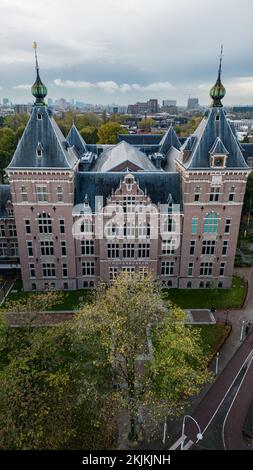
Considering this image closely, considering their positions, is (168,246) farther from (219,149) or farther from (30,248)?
(30,248)

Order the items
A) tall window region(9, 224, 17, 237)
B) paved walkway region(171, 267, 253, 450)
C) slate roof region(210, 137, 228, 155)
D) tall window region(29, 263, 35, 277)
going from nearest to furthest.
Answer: paved walkway region(171, 267, 253, 450) < slate roof region(210, 137, 228, 155) < tall window region(29, 263, 35, 277) < tall window region(9, 224, 17, 237)

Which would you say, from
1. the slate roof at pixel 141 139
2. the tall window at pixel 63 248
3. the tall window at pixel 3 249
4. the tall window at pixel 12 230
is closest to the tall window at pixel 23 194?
the tall window at pixel 63 248

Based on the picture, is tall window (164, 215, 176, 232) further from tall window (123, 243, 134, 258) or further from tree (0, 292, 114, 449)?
tree (0, 292, 114, 449)

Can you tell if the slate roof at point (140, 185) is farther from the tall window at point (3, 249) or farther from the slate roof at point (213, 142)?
the tall window at point (3, 249)

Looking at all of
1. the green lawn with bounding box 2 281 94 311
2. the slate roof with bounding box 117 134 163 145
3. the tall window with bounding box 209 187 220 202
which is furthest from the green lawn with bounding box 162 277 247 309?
the slate roof with bounding box 117 134 163 145

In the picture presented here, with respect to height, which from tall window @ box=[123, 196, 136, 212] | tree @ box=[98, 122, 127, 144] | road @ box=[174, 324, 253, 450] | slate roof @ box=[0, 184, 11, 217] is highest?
tree @ box=[98, 122, 127, 144]

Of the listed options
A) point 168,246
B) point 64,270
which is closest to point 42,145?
point 64,270
